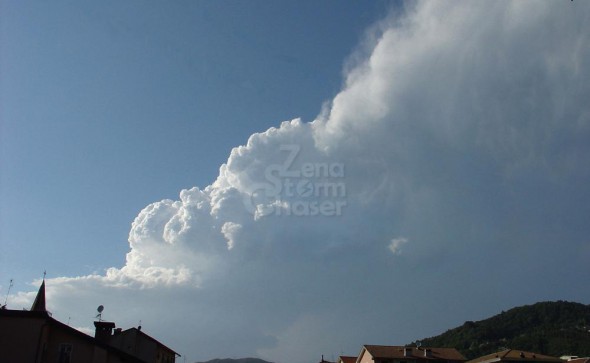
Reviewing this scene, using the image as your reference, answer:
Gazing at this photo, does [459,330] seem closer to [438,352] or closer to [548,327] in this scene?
[548,327]

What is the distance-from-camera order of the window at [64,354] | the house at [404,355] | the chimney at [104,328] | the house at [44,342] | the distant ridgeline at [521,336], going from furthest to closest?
the distant ridgeline at [521,336]
the house at [404,355]
the chimney at [104,328]
the window at [64,354]
the house at [44,342]

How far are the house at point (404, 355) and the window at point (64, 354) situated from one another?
49823 millimetres

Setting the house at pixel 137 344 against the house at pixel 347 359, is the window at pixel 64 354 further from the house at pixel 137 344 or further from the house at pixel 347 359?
the house at pixel 347 359

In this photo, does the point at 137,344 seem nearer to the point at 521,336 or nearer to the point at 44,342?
the point at 44,342

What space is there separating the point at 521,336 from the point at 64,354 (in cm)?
16296

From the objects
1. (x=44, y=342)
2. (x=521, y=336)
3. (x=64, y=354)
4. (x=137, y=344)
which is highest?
(x=521, y=336)

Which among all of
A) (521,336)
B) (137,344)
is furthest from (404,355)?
(521,336)

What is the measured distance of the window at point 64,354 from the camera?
41562 mm

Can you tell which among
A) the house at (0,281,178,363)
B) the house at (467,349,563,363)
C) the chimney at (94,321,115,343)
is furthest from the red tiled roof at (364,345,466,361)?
the house at (0,281,178,363)

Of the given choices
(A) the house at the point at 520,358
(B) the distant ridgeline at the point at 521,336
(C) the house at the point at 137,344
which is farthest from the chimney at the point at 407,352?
(B) the distant ridgeline at the point at 521,336

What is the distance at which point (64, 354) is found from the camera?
41.8 meters

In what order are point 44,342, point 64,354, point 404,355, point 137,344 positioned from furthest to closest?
point 404,355 → point 137,344 → point 64,354 → point 44,342

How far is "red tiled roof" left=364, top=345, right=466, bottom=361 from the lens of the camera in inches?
3233

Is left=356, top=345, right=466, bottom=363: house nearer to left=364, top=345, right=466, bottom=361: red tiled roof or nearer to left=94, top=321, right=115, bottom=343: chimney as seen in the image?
left=364, top=345, right=466, bottom=361: red tiled roof
